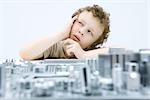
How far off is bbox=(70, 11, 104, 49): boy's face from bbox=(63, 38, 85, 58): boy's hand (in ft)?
0.11

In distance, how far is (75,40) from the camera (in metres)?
1.50

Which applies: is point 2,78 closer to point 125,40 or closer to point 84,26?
point 84,26

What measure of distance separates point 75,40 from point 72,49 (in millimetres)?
61

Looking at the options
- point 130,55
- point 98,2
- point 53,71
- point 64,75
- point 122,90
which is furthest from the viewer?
point 98,2

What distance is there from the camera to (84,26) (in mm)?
1472

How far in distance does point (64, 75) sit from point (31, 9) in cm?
106

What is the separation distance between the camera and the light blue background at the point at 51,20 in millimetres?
1861

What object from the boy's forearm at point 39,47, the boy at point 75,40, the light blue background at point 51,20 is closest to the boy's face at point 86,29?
the boy at point 75,40

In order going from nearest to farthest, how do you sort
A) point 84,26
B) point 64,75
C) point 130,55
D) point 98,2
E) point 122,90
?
1. point 122,90
2. point 130,55
3. point 64,75
4. point 84,26
5. point 98,2

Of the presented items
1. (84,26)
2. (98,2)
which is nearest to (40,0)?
(98,2)

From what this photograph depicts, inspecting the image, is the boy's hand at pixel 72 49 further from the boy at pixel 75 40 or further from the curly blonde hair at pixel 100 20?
the curly blonde hair at pixel 100 20

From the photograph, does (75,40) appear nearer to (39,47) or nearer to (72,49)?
(72,49)

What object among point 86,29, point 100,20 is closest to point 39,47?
point 86,29

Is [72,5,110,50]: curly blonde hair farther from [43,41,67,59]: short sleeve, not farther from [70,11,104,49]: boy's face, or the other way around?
[43,41,67,59]: short sleeve
